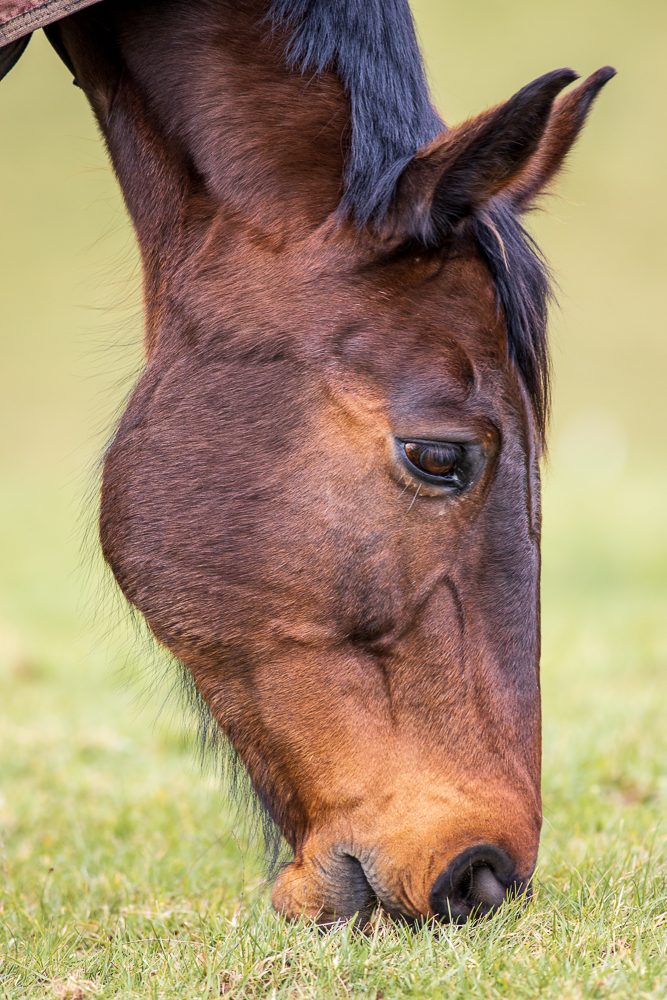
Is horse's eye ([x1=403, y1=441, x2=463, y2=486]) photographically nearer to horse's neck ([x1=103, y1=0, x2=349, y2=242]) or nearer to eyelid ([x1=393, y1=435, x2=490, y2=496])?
eyelid ([x1=393, y1=435, x2=490, y2=496])

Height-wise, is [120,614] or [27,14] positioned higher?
[27,14]

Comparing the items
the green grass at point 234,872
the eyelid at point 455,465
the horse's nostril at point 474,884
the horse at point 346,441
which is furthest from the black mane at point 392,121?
the green grass at point 234,872

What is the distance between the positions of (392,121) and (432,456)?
892 millimetres

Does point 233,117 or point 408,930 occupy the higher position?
point 233,117

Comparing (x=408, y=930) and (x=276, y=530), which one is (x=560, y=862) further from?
(x=276, y=530)

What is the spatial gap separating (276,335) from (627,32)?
71.3 metres

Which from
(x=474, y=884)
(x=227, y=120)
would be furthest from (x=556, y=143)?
(x=474, y=884)

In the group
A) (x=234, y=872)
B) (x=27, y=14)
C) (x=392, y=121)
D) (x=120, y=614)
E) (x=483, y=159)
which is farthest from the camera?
(x=120, y=614)

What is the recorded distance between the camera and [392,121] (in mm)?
2311

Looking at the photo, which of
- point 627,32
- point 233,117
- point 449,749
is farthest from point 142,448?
point 627,32

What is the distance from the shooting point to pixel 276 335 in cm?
225

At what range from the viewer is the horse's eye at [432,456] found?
216 cm

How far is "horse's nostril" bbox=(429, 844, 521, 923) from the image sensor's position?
2.05m

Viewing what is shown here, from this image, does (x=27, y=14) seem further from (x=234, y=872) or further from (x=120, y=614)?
(x=120, y=614)
